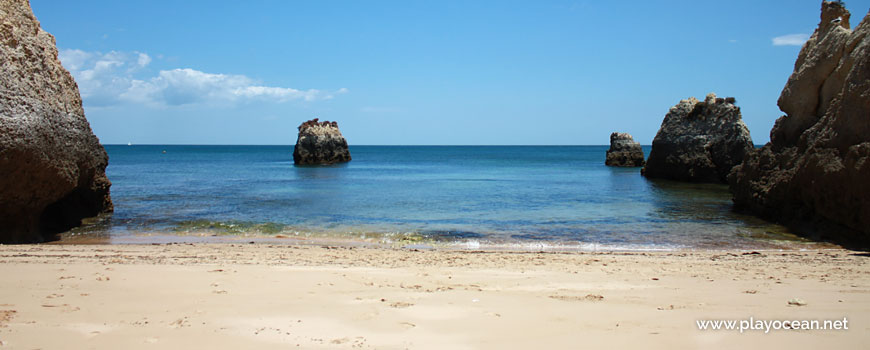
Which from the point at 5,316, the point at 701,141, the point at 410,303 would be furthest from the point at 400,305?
the point at 701,141

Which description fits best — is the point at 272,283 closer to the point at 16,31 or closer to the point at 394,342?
the point at 394,342

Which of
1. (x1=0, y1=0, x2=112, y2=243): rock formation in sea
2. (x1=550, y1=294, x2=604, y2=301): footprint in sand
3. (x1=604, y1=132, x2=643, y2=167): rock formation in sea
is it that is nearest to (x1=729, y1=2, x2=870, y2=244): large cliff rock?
(x1=550, y1=294, x2=604, y2=301): footprint in sand

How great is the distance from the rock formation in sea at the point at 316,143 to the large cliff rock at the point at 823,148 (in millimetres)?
45343

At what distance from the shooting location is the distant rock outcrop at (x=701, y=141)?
3294 cm

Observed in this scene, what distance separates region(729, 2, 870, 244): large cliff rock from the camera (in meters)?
11.8

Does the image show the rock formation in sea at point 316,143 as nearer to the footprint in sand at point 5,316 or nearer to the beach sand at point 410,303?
the beach sand at point 410,303

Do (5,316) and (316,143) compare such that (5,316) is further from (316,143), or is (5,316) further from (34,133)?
(316,143)

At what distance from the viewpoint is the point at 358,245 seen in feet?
41.2

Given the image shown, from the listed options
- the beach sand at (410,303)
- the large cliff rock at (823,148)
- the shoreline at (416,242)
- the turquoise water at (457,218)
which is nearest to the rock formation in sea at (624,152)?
the turquoise water at (457,218)

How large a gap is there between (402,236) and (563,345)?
961 cm

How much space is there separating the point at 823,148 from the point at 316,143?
1958 inches

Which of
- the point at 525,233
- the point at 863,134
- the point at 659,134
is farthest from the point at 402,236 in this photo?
the point at 659,134

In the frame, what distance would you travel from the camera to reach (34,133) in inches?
445

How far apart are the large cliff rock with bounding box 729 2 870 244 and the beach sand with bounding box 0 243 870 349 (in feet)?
12.2
